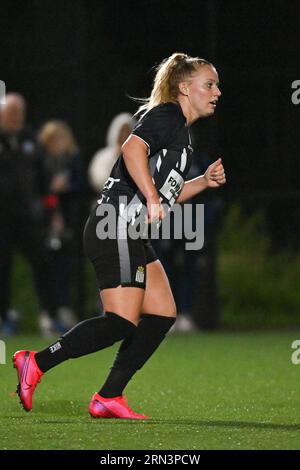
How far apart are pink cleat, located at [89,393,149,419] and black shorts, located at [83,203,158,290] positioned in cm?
56

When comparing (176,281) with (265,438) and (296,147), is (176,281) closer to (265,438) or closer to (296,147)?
(296,147)

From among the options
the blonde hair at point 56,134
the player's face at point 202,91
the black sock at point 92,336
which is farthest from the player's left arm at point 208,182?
the blonde hair at point 56,134

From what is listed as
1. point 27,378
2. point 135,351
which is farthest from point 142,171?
point 27,378

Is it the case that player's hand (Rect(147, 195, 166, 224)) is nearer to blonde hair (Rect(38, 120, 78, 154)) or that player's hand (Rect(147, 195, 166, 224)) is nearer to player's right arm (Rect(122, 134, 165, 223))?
player's right arm (Rect(122, 134, 165, 223))

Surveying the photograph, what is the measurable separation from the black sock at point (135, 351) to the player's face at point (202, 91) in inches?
41.6

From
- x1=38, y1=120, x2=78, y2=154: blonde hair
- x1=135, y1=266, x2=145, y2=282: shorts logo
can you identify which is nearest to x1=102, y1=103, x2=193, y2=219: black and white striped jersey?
x1=135, y1=266, x2=145, y2=282: shorts logo

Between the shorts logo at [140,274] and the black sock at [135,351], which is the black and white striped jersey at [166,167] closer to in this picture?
the shorts logo at [140,274]

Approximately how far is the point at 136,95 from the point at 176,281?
1.84 m

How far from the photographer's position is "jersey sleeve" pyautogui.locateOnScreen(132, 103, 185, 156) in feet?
20.7

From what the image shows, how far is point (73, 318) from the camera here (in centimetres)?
1262

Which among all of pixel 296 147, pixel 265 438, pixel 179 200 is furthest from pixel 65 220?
pixel 265 438

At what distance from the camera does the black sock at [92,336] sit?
6.35 metres

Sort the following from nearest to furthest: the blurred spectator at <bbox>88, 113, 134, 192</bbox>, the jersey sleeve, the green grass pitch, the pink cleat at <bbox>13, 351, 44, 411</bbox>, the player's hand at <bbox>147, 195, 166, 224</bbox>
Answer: the green grass pitch → the player's hand at <bbox>147, 195, 166, 224</bbox> → the jersey sleeve → the pink cleat at <bbox>13, 351, 44, 411</bbox> → the blurred spectator at <bbox>88, 113, 134, 192</bbox>

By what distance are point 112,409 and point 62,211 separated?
6427mm
